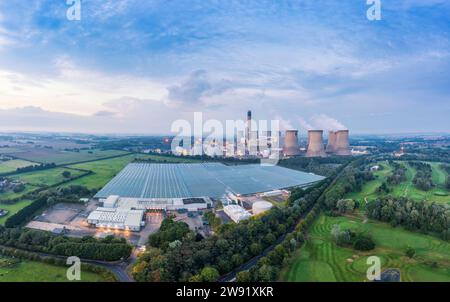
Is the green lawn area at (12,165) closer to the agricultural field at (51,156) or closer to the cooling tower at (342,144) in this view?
the agricultural field at (51,156)

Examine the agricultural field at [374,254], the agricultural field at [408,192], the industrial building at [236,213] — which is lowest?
the agricultural field at [374,254]

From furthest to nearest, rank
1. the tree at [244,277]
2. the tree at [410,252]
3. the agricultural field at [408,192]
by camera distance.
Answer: the agricultural field at [408,192]
the tree at [410,252]
the tree at [244,277]

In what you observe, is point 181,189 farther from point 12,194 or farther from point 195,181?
point 12,194

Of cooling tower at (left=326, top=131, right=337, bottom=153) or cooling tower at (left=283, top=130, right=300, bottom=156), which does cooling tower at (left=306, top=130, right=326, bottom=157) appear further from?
cooling tower at (left=326, top=131, right=337, bottom=153)

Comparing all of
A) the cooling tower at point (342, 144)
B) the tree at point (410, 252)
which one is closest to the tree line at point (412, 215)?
the tree at point (410, 252)
